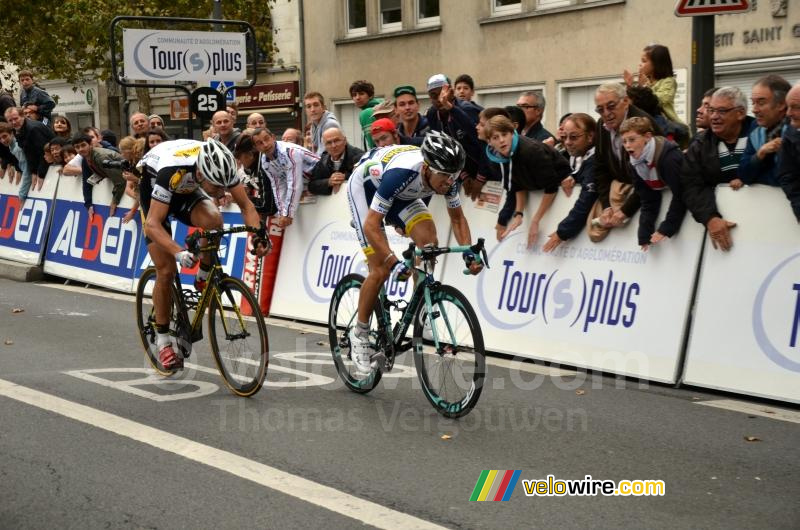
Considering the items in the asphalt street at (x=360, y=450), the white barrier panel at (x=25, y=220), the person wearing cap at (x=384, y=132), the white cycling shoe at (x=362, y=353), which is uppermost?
the person wearing cap at (x=384, y=132)

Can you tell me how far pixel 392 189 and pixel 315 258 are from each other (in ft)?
16.2

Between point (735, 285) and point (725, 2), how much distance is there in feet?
7.99

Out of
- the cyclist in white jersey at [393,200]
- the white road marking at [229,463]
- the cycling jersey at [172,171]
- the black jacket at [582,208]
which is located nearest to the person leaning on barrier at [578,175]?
the black jacket at [582,208]

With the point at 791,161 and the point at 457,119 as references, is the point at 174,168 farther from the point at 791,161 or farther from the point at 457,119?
the point at 791,161

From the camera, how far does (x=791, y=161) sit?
8047 mm

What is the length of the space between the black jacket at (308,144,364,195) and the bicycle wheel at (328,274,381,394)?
3.92 m

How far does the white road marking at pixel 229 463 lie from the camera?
5.54 m

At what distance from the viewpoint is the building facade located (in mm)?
19719

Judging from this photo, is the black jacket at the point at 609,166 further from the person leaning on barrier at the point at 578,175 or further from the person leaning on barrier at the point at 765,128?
the person leaning on barrier at the point at 765,128

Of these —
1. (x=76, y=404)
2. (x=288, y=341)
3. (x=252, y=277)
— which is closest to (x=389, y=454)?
(x=76, y=404)

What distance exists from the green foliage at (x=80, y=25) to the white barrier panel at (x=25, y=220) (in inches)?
473

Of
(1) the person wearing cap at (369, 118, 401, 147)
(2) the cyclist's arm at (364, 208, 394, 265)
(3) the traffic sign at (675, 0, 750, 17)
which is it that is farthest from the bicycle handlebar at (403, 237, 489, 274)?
(3) the traffic sign at (675, 0, 750, 17)

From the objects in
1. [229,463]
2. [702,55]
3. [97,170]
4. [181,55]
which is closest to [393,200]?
[229,463]

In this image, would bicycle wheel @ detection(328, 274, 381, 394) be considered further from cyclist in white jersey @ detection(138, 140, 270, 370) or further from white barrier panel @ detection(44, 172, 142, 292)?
white barrier panel @ detection(44, 172, 142, 292)
